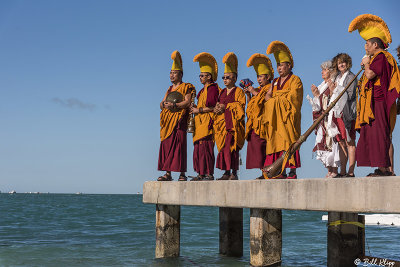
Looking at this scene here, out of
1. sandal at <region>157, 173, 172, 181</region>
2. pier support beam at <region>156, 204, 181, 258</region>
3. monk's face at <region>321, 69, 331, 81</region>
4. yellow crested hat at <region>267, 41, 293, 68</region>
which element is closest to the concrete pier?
pier support beam at <region>156, 204, 181, 258</region>

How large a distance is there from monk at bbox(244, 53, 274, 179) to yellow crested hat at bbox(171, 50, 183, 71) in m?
1.64

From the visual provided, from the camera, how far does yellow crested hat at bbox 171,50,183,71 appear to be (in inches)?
404

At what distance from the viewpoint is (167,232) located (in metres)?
10.1

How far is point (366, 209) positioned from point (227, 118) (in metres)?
3.69

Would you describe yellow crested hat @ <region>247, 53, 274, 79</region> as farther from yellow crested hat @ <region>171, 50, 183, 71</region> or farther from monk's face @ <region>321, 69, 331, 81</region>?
yellow crested hat @ <region>171, 50, 183, 71</region>

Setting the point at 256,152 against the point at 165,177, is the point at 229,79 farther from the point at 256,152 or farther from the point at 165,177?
the point at 165,177

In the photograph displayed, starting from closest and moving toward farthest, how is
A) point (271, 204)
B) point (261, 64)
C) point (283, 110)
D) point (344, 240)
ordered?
1. point (271, 204)
2. point (344, 240)
3. point (283, 110)
4. point (261, 64)

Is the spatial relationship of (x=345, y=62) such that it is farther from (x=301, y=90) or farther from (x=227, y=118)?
(x=227, y=118)

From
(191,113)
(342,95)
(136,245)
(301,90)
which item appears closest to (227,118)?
(191,113)

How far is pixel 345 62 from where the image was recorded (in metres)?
7.96

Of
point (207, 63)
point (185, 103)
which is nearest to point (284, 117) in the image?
point (185, 103)

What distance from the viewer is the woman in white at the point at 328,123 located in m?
7.85

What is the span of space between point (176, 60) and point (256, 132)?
2.41 m

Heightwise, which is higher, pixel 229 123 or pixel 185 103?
pixel 185 103
